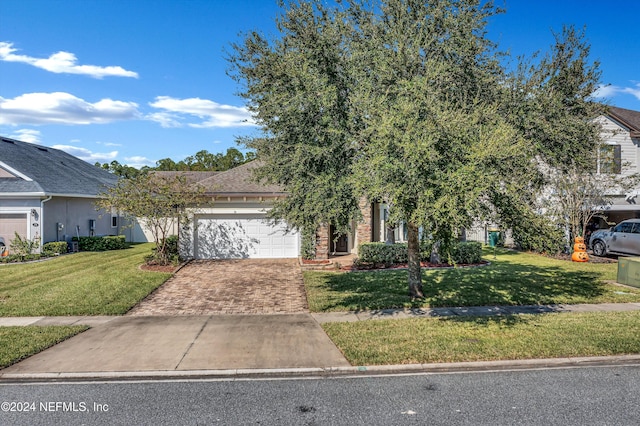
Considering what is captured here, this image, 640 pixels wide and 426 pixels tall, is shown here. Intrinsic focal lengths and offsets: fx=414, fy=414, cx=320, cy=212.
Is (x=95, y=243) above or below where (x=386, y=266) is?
above

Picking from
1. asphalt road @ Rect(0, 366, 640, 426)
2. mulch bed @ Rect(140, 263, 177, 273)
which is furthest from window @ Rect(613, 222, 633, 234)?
mulch bed @ Rect(140, 263, 177, 273)

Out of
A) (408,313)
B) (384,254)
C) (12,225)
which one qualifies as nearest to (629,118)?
(384,254)

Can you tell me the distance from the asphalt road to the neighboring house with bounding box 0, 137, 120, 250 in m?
16.9

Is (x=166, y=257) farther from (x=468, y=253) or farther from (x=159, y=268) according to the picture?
(x=468, y=253)

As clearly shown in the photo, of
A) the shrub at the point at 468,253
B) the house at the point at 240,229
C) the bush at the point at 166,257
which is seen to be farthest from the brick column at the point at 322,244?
the bush at the point at 166,257

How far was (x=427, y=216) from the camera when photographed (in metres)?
7.52

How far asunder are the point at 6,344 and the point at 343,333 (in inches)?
265

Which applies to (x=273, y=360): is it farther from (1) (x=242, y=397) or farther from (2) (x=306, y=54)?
(2) (x=306, y=54)

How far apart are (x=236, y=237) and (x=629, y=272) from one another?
15457 mm

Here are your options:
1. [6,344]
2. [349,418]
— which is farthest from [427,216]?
[6,344]

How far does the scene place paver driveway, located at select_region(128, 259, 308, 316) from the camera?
36.9 feet

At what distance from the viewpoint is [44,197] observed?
20.5 m

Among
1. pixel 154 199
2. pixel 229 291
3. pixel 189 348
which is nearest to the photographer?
pixel 189 348

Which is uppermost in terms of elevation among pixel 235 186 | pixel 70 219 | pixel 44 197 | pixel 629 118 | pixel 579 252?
pixel 629 118
